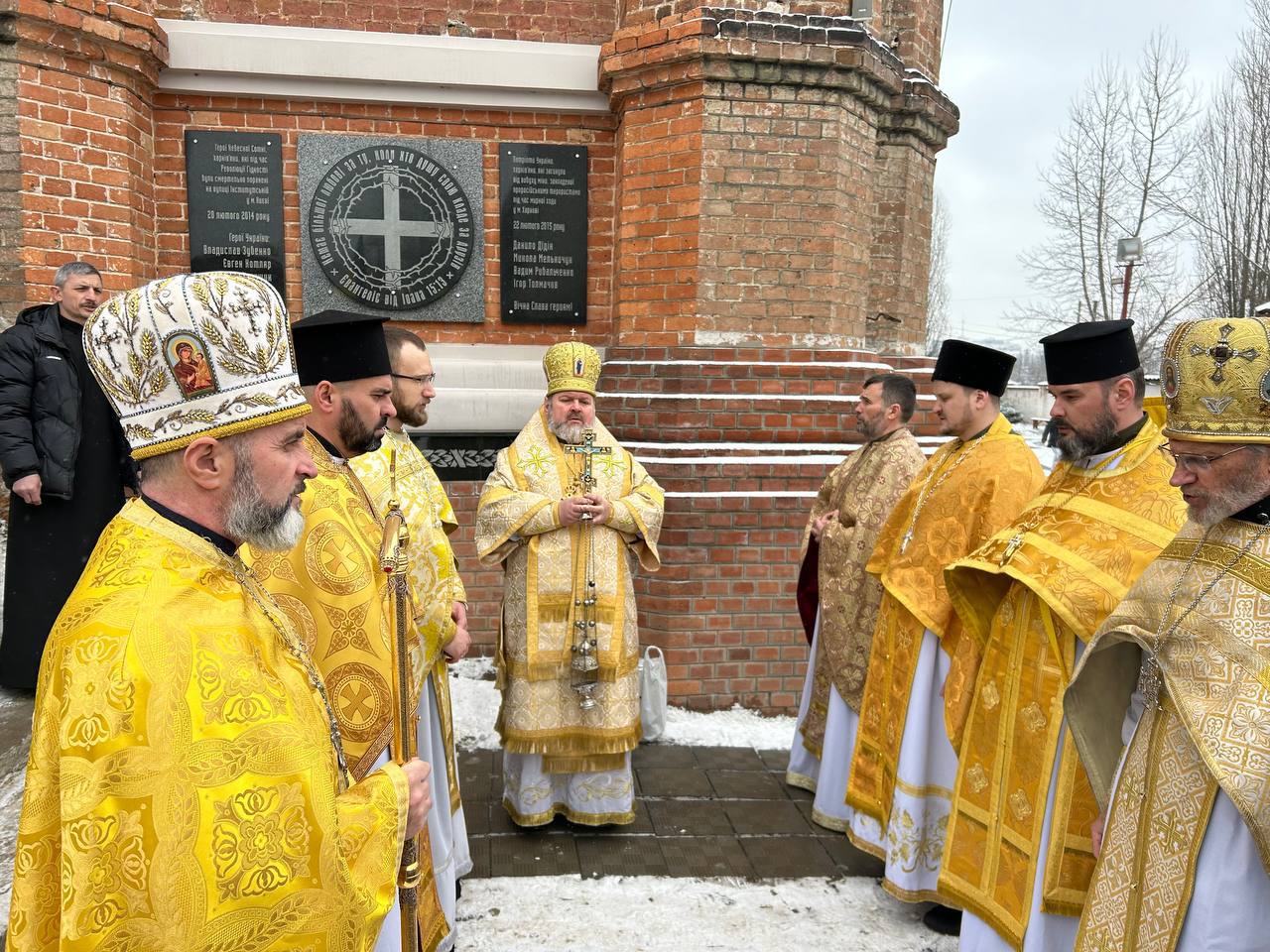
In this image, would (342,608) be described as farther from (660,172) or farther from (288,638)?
(660,172)

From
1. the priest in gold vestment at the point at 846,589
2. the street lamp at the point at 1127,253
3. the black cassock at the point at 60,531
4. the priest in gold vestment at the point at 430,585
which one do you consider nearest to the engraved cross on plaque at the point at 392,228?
the black cassock at the point at 60,531

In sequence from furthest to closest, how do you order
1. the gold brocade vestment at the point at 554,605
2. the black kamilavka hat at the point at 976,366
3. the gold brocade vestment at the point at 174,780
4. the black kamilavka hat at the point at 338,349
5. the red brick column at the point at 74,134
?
the red brick column at the point at 74,134, the gold brocade vestment at the point at 554,605, the black kamilavka hat at the point at 976,366, the black kamilavka hat at the point at 338,349, the gold brocade vestment at the point at 174,780

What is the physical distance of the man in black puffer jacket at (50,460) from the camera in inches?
191

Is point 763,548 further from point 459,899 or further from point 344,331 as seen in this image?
point 344,331

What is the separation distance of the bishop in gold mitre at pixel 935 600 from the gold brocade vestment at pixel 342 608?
2169mm

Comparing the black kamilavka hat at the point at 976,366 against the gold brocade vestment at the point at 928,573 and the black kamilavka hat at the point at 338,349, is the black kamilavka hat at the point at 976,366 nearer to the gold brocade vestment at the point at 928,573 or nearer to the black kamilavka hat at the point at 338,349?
the gold brocade vestment at the point at 928,573

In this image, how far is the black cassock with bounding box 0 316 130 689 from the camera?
5.02 m

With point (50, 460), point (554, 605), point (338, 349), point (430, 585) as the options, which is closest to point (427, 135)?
point (50, 460)

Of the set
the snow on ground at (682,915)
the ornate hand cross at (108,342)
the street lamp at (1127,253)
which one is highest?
the street lamp at (1127,253)

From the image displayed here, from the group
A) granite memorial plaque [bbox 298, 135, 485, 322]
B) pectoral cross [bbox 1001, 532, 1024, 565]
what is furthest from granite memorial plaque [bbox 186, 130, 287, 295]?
pectoral cross [bbox 1001, 532, 1024, 565]

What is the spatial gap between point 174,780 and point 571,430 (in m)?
3.13

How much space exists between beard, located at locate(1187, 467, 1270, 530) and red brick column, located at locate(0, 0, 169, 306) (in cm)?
582

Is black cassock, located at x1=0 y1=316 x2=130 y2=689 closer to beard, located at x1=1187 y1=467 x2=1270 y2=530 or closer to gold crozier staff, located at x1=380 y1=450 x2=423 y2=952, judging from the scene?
gold crozier staff, located at x1=380 y1=450 x2=423 y2=952

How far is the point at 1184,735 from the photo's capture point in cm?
216
